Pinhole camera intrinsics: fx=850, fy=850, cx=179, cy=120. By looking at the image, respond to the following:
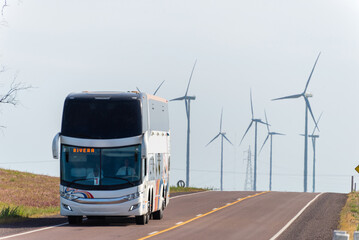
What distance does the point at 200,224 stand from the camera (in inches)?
1073

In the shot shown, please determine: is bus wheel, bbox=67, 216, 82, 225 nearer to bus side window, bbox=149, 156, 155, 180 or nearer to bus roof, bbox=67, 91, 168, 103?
bus side window, bbox=149, 156, 155, 180

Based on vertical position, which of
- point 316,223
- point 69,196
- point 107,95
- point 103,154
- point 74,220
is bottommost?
point 316,223

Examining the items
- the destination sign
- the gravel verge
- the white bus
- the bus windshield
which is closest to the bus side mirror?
the white bus

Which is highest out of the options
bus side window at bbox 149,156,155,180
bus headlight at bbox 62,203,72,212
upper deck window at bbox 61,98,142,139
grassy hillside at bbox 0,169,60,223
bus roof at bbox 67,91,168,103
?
bus roof at bbox 67,91,168,103

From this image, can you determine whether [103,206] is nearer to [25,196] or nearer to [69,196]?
[69,196]

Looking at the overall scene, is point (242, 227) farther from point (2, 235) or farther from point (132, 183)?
point (2, 235)

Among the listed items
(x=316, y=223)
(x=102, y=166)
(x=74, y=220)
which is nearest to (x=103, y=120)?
(x=102, y=166)

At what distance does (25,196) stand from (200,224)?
15800 millimetres

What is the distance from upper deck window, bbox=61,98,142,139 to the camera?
2505 cm

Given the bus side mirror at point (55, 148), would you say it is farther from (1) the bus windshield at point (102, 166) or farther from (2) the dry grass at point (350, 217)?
(2) the dry grass at point (350, 217)

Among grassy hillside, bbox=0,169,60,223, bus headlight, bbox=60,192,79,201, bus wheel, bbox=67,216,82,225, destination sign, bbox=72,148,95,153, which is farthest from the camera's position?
grassy hillside, bbox=0,169,60,223

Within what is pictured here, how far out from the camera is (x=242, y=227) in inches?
1047

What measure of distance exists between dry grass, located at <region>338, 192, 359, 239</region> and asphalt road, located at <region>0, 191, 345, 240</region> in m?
1.06

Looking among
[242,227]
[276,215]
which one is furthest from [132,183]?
[276,215]
